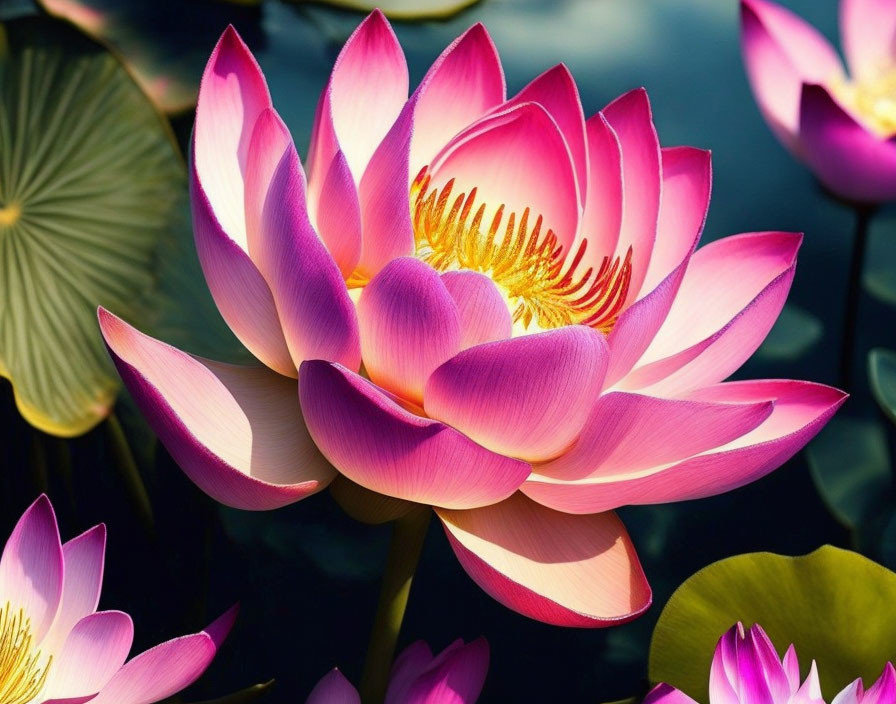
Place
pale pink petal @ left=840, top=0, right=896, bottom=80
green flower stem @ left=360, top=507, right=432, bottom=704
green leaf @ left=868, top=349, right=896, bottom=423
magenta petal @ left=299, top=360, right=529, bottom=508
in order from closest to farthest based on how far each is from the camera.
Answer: magenta petal @ left=299, top=360, right=529, bottom=508
green flower stem @ left=360, top=507, right=432, bottom=704
green leaf @ left=868, top=349, right=896, bottom=423
pale pink petal @ left=840, top=0, right=896, bottom=80

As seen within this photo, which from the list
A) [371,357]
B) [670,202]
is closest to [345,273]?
[371,357]

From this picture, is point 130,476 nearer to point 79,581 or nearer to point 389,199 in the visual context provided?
point 79,581

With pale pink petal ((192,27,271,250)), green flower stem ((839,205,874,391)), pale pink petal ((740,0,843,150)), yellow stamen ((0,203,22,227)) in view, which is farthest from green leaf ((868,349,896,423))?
yellow stamen ((0,203,22,227))

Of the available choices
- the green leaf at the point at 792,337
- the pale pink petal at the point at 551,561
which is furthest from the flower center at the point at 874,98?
the pale pink petal at the point at 551,561

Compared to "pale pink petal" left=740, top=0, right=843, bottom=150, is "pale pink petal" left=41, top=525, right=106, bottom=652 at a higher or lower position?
lower

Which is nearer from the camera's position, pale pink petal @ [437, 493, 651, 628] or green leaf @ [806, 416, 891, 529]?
pale pink petal @ [437, 493, 651, 628]

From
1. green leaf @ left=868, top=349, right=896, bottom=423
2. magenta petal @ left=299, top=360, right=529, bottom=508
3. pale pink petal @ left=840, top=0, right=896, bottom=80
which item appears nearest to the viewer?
magenta petal @ left=299, top=360, right=529, bottom=508

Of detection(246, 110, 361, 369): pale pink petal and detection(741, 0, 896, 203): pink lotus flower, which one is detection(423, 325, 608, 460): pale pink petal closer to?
detection(246, 110, 361, 369): pale pink petal

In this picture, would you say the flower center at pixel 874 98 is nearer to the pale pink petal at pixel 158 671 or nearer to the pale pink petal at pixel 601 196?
the pale pink petal at pixel 601 196
